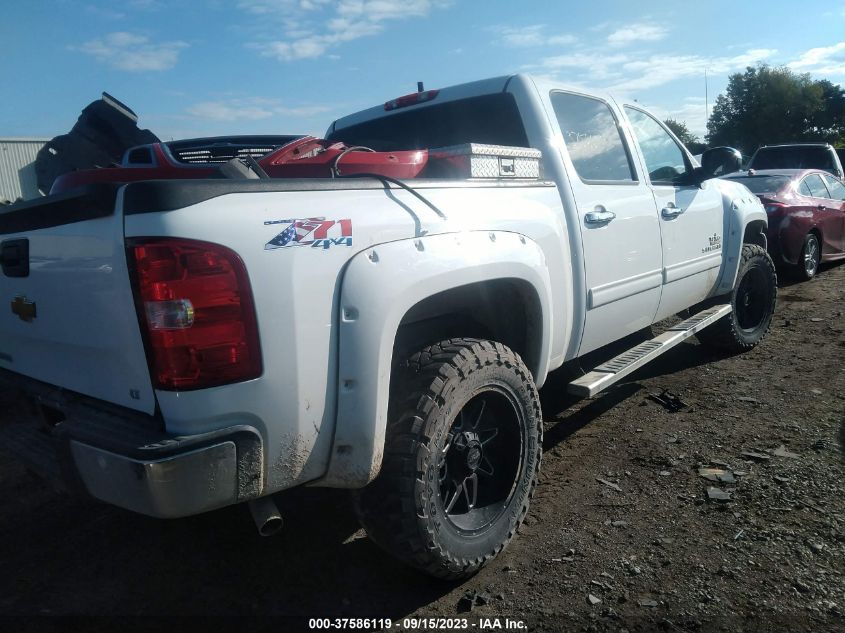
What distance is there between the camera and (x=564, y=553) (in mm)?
2740

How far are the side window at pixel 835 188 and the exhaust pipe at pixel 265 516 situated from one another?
10193 mm

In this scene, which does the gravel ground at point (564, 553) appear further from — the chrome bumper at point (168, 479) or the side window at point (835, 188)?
the side window at point (835, 188)

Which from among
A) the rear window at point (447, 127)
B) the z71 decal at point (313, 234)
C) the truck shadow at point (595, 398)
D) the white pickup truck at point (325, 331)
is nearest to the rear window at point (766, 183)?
the truck shadow at point (595, 398)

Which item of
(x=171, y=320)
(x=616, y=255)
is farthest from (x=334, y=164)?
(x=616, y=255)

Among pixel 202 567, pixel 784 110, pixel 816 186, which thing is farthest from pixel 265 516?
pixel 784 110

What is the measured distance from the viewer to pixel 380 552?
284 cm

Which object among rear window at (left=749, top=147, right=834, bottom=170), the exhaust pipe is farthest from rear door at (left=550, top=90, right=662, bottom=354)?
rear window at (left=749, top=147, right=834, bottom=170)

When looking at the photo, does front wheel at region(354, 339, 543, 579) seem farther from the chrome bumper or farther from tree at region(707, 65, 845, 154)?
tree at region(707, 65, 845, 154)

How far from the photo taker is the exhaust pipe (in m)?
2.04

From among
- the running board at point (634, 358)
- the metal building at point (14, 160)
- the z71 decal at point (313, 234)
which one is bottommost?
the running board at point (634, 358)

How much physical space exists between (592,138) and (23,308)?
2.99 meters

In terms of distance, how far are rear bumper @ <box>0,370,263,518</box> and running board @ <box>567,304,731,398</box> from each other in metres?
1.84

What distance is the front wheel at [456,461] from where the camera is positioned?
2281mm

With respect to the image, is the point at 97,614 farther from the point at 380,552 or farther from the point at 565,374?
the point at 565,374
